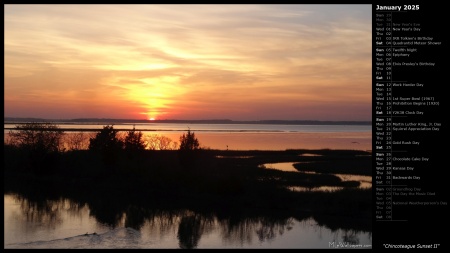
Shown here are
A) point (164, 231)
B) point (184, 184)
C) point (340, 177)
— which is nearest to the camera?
point (164, 231)

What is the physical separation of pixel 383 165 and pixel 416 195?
110 cm

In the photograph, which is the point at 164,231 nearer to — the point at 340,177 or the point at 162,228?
the point at 162,228

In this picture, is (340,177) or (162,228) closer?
(162,228)

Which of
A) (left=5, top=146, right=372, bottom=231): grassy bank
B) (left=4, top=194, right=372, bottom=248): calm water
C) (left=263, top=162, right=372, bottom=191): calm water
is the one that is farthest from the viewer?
(left=263, top=162, right=372, bottom=191): calm water

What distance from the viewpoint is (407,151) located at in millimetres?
11242

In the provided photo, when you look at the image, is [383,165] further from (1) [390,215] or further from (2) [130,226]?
(2) [130,226]

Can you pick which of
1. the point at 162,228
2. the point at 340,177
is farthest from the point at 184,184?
the point at 340,177

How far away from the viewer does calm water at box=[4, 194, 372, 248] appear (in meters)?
23.7

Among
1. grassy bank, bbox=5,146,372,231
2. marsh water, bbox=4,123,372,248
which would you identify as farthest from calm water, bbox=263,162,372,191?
marsh water, bbox=4,123,372,248

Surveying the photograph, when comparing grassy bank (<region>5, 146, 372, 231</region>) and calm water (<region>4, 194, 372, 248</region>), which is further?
grassy bank (<region>5, 146, 372, 231</region>)

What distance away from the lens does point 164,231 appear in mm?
27266

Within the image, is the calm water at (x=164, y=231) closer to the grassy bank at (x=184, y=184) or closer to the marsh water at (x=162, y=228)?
the marsh water at (x=162, y=228)

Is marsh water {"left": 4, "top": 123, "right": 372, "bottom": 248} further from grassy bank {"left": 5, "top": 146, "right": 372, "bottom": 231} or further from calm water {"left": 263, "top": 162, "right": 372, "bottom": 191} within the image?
calm water {"left": 263, "top": 162, "right": 372, "bottom": 191}

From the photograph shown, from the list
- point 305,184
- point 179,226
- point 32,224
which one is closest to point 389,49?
point 179,226
